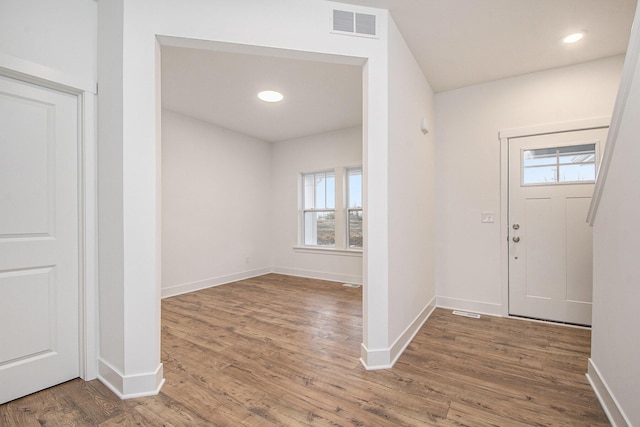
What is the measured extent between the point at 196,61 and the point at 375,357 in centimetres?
319

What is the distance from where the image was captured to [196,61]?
2.84 metres

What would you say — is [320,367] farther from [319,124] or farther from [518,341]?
[319,124]

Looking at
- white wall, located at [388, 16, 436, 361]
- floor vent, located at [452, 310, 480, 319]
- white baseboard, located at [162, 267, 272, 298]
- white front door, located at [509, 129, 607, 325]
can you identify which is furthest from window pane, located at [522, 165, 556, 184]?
white baseboard, located at [162, 267, 272, 298]

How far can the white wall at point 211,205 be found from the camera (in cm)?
420

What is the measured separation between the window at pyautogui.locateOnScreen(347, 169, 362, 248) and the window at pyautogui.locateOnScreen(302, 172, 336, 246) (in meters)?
0.31

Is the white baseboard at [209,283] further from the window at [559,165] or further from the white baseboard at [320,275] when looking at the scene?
the window at [559,165]

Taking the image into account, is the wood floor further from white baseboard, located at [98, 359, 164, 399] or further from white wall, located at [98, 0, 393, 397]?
→ white wall, located at [98, 0, 393, 397]

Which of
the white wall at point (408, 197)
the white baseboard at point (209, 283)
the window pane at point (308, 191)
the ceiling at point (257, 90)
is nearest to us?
the white wall at point (408, 197)

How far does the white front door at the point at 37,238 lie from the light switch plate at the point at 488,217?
3959mm

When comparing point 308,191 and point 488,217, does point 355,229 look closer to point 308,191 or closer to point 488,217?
point 308,191

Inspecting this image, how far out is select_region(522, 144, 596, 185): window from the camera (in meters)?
2.95

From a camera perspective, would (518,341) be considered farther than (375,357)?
Yes

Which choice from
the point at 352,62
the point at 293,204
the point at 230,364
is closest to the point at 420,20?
the point at 352,62

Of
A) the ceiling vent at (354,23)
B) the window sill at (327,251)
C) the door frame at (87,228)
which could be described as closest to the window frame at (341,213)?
the window sill at (327,251)
